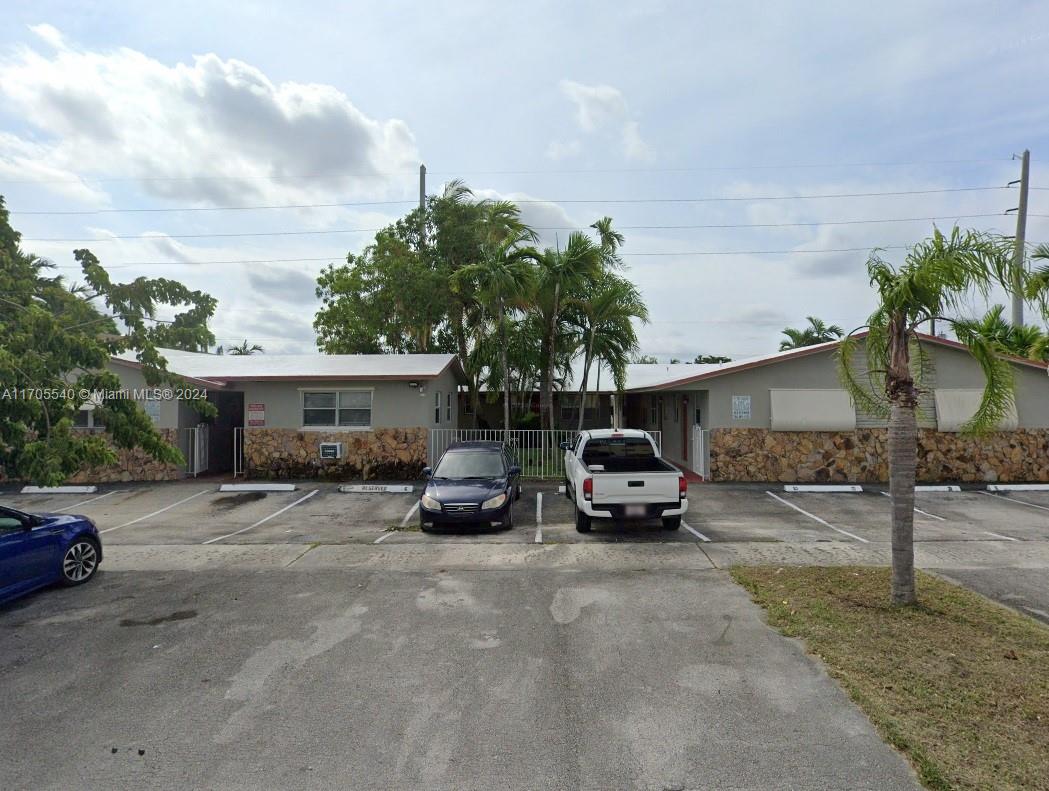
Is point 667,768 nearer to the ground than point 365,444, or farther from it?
nearer to the ground

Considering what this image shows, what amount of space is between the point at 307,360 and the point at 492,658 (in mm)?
16109

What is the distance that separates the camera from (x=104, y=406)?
788cm

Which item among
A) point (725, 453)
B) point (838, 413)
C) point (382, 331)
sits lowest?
point (725, 453)

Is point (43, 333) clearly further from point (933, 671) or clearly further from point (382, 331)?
point (382, 331)

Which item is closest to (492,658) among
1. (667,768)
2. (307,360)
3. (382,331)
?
(667,768)

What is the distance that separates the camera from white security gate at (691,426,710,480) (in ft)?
54.9

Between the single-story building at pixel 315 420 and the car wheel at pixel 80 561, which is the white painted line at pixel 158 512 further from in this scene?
the car wheel at pixel 80 561

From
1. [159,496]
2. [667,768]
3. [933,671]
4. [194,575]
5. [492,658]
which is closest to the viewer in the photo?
[667,768]

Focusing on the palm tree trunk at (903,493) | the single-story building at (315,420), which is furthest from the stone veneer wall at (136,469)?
the palm tree trunk at (903,493)

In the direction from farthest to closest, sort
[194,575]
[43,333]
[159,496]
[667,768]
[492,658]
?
1. [159,496]
2. [194,575]
3. [43,333]
4. [492,658]
5. [667,768]

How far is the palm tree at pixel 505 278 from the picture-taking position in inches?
649

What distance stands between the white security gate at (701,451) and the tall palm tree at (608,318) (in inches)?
132

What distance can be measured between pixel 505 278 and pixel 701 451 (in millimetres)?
7232

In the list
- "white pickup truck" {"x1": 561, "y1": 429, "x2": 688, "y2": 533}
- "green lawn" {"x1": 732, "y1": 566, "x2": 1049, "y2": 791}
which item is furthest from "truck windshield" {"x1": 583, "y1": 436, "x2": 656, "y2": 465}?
"green lawn" {"x1": 732, "y1": 566, "x2": 1049, "y2": 791}
